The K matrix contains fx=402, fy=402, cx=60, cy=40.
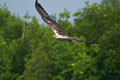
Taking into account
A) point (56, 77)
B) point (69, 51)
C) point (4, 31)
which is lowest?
point (56, 77)

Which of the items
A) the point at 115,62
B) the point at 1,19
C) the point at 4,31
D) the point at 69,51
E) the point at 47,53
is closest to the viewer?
the point at 115,62

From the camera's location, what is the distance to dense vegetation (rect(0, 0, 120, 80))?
1068 inches

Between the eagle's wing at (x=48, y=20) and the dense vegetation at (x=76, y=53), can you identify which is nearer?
the eagle's wing at (x=48, y=20)

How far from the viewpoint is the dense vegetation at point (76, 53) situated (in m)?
27.1

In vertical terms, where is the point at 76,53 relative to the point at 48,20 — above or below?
below

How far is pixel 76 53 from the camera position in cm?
2911

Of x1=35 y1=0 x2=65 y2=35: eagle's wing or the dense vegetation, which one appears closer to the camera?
x1=35 y1=0 x2=65 y2=35: eagle's wing

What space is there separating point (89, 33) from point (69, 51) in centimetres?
544

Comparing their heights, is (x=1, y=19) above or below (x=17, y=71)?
above

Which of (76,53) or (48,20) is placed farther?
(76,53)

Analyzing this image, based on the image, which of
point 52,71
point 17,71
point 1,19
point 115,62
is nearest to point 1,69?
point 17,71

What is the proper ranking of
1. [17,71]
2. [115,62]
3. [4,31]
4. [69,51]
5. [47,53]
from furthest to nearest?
1. [4,31]
2. [17,71]
3. [47,53]
4. [69,51]
5. [115,62]

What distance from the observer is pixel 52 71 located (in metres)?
29.3

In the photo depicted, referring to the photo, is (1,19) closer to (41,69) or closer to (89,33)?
(89,33)
